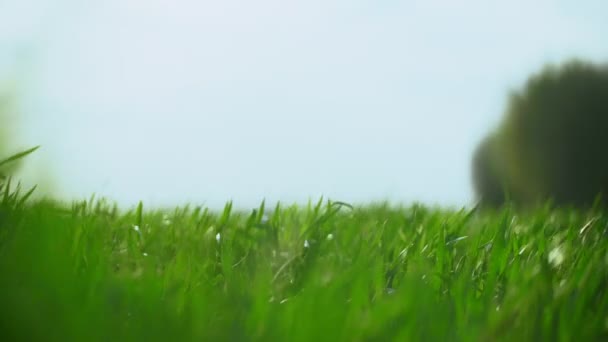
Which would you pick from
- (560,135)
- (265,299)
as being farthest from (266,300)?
(560,135)

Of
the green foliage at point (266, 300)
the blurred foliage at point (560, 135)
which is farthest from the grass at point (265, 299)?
the blurred foliage at point (560, 135)

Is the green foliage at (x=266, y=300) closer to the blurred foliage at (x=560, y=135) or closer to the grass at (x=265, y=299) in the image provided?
the grass at (x=265, y=299)

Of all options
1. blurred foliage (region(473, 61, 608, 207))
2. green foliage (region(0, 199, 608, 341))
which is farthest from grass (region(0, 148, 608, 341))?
blurred foliage (region(473, 61, 608, 207))

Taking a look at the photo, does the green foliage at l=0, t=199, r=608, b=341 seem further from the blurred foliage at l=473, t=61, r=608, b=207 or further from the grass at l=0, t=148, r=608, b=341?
the blurred foliage at l=473, t=61, r=608, b=207

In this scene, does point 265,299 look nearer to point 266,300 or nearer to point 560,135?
point 266,300

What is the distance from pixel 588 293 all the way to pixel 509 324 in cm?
33

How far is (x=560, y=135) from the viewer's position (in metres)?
7.78

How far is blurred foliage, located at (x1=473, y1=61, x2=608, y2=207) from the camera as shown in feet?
25.4

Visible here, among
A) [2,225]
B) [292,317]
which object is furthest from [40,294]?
[2,225]

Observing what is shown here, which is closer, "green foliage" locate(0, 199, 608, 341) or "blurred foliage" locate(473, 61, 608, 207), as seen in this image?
"green foliage" locate(0, 199, 608, 341)

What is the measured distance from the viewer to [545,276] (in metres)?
0.94

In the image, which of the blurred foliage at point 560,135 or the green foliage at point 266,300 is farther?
the blurred foliage at point 560,135

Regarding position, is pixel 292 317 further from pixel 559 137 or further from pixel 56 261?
pixel 559 137

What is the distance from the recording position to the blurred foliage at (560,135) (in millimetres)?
7734
